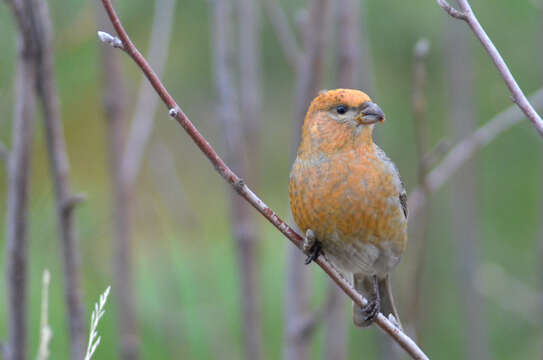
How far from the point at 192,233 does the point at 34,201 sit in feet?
3.55

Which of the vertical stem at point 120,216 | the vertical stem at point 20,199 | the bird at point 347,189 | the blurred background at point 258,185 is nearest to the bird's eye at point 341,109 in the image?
the bird at point 347,189

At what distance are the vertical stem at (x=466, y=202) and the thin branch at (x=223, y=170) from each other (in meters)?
1.31

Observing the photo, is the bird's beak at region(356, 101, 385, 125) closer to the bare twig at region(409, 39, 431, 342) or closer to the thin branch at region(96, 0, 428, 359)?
the bare twig at region(409, 39, 431, 342)

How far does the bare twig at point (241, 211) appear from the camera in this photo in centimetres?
307

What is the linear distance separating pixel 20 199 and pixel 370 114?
1282 mm

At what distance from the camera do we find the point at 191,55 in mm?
5105

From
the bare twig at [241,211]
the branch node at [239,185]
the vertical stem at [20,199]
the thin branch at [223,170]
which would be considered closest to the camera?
the thin branch at [223,170]

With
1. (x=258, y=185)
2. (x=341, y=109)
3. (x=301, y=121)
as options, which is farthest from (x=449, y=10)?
(x=258, y=185)

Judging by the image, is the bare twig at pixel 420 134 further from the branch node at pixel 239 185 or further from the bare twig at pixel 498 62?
the branch node at pixel 239 185

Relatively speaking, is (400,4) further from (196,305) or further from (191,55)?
(196,305)

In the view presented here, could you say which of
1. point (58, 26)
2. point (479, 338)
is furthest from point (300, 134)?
point (58, 26)

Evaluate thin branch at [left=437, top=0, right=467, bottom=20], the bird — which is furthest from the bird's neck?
thin branch at [left=437, top=0, right=467, bottom=20]

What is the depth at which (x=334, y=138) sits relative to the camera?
9.29 feet

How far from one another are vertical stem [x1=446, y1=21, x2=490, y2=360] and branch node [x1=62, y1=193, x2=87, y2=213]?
5.84ft
